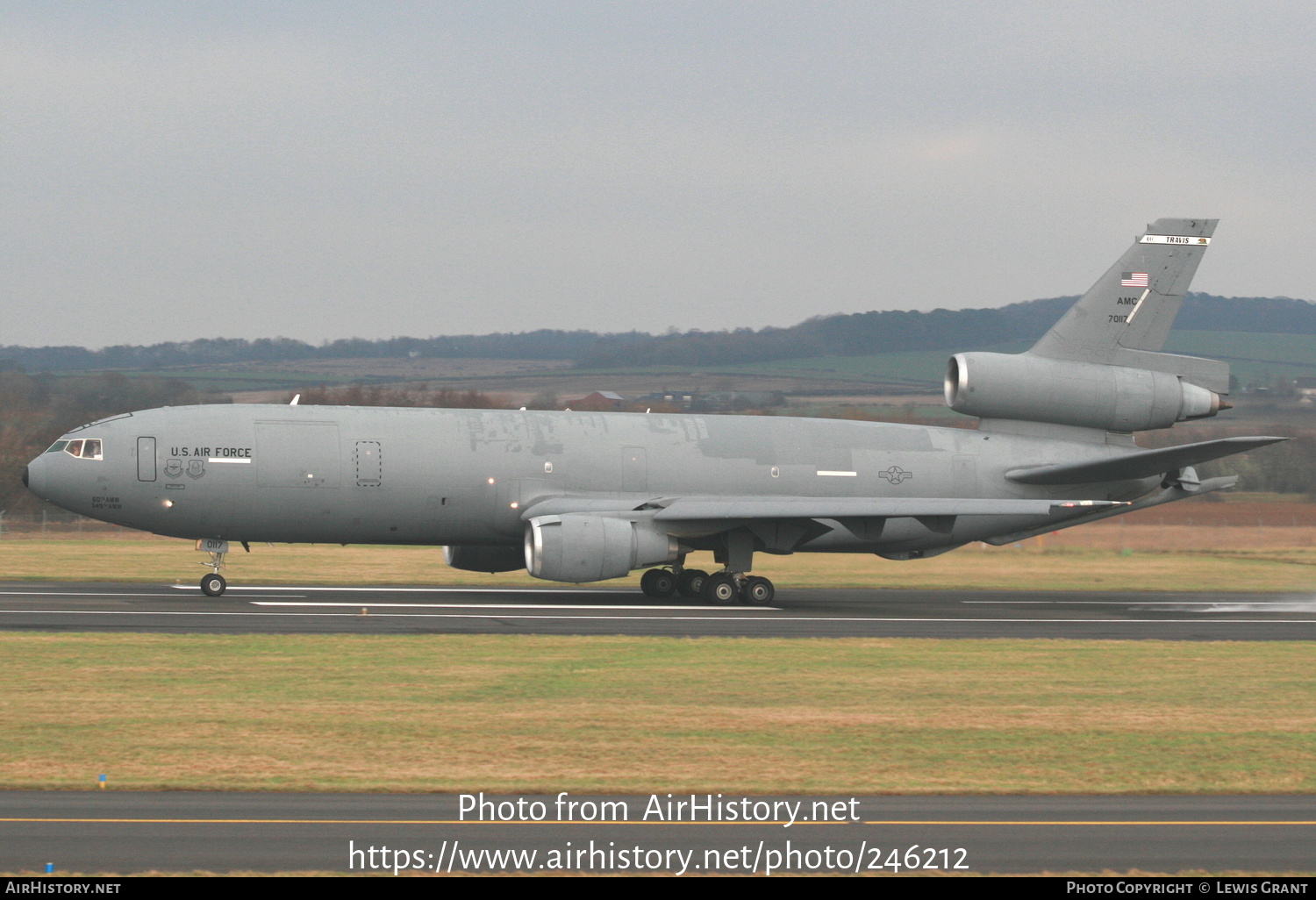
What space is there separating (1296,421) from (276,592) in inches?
1312

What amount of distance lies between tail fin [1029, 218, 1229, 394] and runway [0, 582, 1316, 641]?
21.2ft

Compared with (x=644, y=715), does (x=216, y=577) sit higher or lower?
lower

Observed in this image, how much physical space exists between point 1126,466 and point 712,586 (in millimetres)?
10800

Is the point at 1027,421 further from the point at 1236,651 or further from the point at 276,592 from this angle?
the point at 276,592

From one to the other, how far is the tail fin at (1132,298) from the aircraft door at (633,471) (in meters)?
11.0

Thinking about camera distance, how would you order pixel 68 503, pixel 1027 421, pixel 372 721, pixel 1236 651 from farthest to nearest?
pixel 1027 421, pixel 68 503, pixel 1236 651, pixel 372 721

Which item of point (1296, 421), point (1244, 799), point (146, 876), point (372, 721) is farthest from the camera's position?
point (1296, 421)

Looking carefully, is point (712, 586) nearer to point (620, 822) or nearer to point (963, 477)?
point (963, 477)

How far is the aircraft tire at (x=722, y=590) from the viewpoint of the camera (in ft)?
107

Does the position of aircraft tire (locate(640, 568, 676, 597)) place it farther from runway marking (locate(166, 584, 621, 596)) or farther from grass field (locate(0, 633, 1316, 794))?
grass field (locate(0, 633, 1316, 794))

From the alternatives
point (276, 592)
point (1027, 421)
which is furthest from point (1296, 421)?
point (276, 592)

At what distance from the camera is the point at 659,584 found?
113 ft

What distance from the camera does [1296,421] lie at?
152ft

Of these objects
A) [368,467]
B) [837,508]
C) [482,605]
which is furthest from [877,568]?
[368,467]
